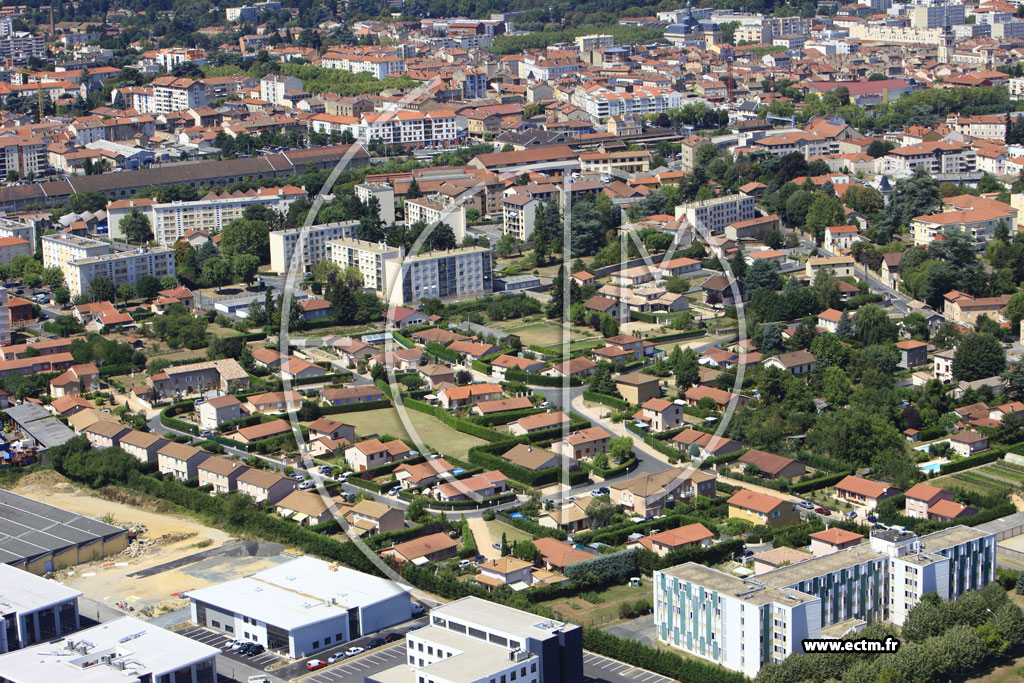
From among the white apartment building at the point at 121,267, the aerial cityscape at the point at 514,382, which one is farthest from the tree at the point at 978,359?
the white apartment building at the point at 121,267

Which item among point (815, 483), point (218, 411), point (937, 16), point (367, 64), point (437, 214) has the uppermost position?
point (937, 16)

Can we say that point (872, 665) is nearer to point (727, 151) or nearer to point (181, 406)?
point (181, 406)

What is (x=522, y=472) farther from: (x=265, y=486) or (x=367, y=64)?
(x=367, y=64)

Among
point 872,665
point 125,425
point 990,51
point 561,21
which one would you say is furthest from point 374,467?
point 561,21

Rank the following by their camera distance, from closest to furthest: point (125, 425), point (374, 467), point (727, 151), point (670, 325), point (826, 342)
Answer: point (374, 467) → point (125, 425) → point (826, 342) → point (670, 325) → point (727, 151)

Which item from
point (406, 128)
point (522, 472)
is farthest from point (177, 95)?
point (522, 472)

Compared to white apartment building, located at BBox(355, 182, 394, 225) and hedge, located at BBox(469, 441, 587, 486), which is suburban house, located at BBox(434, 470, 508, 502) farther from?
white apartment building, located at BBox(355, 182, 394, 225)

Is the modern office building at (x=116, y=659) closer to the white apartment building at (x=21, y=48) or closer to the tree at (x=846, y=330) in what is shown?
the tree at (x=846, y=330)
